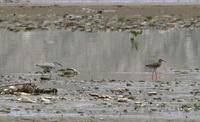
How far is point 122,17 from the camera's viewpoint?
1358 inches

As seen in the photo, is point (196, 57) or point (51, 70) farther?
point (196, 57)

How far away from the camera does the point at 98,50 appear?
22.3 metres

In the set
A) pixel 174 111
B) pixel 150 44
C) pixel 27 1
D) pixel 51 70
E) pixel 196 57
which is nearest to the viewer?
pixel 174 111

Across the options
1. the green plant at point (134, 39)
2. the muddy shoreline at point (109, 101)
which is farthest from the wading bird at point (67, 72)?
the green plant at point (134, 39)

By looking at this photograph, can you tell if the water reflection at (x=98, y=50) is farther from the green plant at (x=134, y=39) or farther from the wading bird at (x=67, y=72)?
the wading bird at (x=67, y=72)

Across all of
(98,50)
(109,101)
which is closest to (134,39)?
(98,50)

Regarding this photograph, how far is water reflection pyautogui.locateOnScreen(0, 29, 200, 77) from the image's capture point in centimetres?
1891

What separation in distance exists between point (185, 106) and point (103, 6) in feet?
91.2

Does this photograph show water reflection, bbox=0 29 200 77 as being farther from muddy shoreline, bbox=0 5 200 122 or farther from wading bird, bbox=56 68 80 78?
muddy shoreline, bbox=0 5 200 122

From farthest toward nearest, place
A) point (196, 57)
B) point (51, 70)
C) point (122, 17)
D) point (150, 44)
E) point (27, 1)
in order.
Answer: point (27, 1) → point (122, 17) → point (150, 44) → point (196, 57) → point (51, 70)

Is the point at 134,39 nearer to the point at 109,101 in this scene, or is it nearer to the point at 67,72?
the point at 67,72

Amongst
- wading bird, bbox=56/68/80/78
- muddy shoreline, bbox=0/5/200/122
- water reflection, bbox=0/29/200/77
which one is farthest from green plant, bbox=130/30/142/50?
muddy shoreline, bbox=0/5/200/122

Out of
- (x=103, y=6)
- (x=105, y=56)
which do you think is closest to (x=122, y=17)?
(x=103, y=6)

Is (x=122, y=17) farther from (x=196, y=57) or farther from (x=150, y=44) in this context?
(x=196, y=57)
